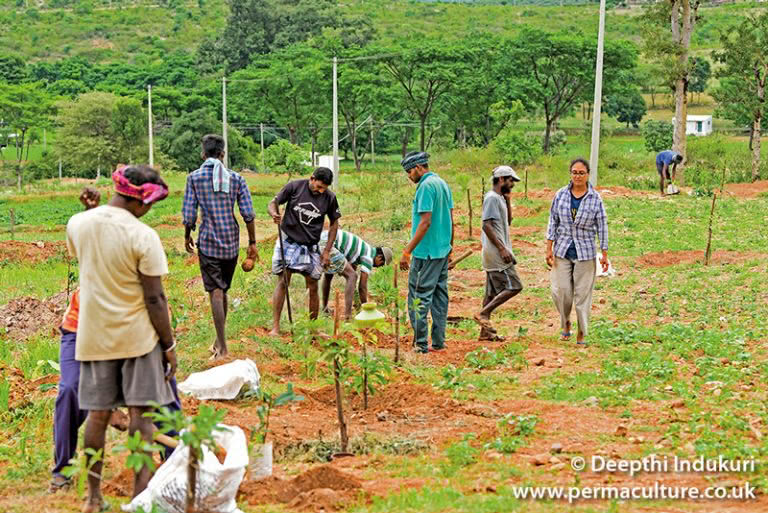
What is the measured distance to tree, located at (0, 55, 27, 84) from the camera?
3039 inches

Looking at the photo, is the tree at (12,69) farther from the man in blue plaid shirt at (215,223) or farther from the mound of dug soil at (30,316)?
the man in blue plaid shirt at (215,223)

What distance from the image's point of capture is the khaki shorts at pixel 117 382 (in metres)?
5.12

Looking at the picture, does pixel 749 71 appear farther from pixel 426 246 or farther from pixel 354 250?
pixel 426 246

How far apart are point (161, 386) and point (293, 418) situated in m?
1.89

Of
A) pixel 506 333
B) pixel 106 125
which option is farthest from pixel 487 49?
pixel 506 333

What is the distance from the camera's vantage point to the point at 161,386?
522 cm

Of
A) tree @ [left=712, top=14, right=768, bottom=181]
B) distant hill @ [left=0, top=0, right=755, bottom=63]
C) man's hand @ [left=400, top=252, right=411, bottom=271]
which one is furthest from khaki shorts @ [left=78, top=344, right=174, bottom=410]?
distant hill @ [left=0, top=0, right=755, bottom=63]

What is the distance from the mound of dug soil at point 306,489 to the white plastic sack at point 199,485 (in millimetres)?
336

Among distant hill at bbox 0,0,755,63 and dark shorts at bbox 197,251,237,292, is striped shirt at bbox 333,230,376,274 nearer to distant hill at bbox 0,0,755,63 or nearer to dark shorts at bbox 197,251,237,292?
dark shorts at bbox 197,251,237,292

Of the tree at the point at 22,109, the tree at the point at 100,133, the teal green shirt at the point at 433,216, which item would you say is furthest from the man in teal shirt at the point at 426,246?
the tree at the point at 22,109

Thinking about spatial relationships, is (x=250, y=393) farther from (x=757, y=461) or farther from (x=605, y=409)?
(x=757, y=461)

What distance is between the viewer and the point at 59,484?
5555 millimetres

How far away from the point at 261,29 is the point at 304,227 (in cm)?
7766

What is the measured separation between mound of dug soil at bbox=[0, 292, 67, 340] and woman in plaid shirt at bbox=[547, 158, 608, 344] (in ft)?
17.6
